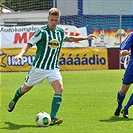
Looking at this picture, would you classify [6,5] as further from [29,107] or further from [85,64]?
[29,107]

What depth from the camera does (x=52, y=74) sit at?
9453mm

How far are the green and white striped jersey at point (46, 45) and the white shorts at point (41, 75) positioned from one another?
7cm

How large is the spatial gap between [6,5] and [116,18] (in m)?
12.9

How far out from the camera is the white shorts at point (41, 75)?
945 cm

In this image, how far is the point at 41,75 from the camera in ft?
31.3

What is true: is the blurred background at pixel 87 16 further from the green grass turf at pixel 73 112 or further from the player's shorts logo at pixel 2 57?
the green grass turf at pixel 73 112

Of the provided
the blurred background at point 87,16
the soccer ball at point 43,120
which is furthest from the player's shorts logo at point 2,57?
the soccer ball at point 43,120

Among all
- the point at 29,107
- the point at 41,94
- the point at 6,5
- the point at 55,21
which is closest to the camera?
the point at 55,21

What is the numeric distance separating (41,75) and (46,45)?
56 cm

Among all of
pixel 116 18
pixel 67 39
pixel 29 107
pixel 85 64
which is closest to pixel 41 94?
pixel 29 107

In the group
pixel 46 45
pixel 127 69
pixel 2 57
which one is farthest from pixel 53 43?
pixel 2 57

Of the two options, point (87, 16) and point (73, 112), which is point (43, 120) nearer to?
point (73, 112)

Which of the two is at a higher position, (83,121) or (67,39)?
(67,39)

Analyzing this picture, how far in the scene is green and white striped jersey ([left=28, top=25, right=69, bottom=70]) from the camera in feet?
30.9
